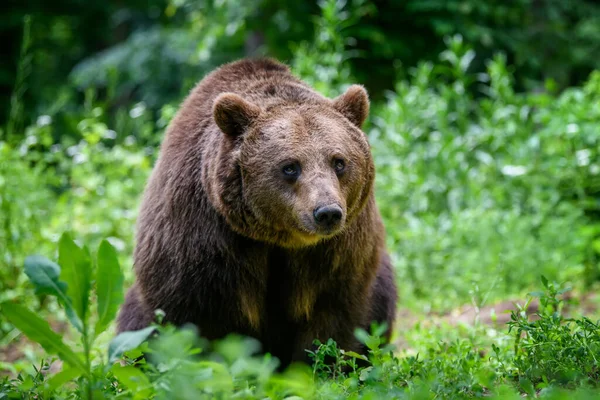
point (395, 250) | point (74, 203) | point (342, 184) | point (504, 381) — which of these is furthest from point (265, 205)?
point (74, 203)

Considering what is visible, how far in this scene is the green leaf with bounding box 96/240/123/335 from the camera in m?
2.53

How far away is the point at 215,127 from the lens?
434 cm

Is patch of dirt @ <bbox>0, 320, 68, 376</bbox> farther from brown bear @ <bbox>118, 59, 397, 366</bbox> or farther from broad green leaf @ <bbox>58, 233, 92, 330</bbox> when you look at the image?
broad green leaf @ <bbox>58, 233, 92, 330</bbox>

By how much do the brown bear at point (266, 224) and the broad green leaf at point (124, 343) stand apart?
4.86ft

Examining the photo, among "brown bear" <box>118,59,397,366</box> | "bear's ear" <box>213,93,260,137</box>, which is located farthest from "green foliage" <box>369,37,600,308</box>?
"bear's ear" <box>213,93,260,137</box>

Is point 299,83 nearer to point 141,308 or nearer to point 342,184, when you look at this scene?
point 342,184

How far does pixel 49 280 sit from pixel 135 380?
459 mm

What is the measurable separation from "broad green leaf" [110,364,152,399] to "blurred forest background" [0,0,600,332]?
108 inches

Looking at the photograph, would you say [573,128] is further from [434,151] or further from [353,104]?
[353,104]

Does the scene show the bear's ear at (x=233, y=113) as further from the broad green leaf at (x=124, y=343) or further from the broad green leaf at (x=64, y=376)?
the broad green leaf at (x=64, y=376)

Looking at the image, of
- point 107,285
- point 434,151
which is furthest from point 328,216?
point 434,151

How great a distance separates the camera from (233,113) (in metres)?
4.11

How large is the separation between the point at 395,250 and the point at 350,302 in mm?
3269

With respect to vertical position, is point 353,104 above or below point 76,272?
above
